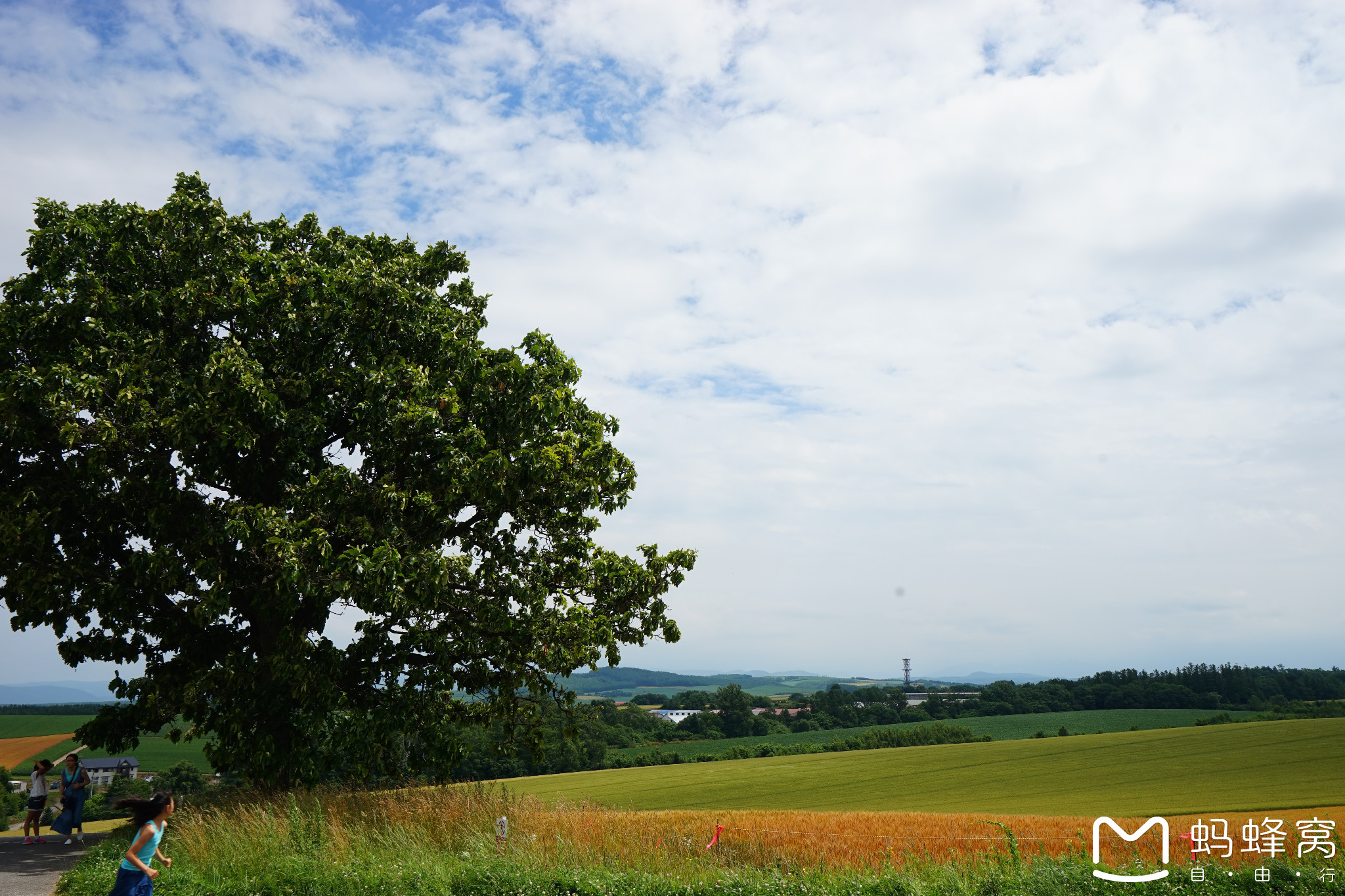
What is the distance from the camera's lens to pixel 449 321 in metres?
19.0

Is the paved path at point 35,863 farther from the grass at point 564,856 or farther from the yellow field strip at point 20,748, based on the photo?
the yellow field strip at point 20,748

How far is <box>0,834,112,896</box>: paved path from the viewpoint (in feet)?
39.3

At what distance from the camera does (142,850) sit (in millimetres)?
9219

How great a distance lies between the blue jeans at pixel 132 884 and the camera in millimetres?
9148

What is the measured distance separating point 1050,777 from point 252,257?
4179 centimetres

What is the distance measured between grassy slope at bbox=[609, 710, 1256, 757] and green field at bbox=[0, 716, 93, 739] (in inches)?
2760

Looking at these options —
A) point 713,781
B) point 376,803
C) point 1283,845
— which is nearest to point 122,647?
point 376,803

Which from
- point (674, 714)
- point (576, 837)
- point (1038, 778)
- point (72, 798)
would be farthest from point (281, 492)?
point (674, 714)

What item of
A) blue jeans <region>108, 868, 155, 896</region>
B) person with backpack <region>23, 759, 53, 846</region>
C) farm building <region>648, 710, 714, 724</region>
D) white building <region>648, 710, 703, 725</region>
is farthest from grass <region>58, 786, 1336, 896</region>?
farm building <region>648, 710, 714, 724</region>

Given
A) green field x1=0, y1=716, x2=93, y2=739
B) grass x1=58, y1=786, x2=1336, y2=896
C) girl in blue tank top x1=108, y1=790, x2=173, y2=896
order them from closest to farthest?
1. girl in blue tank top x1=108, y1=790, x2=173, y2=896
2. grass x1=58, y1=786, x2=1336, y2=896
3. green field x1=0, y1=716, x2=93, y2=739

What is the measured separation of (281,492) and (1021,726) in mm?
73412

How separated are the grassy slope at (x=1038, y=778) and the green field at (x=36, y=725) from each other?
74.2 meters

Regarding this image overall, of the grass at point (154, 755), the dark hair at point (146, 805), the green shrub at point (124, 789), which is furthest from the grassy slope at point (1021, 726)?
the dark hair at point (146, 805)

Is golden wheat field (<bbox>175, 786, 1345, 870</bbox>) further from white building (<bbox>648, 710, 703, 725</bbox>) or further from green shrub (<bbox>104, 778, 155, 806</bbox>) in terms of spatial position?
white building (<bbox>648, 710, 703, 725</bbox>)
